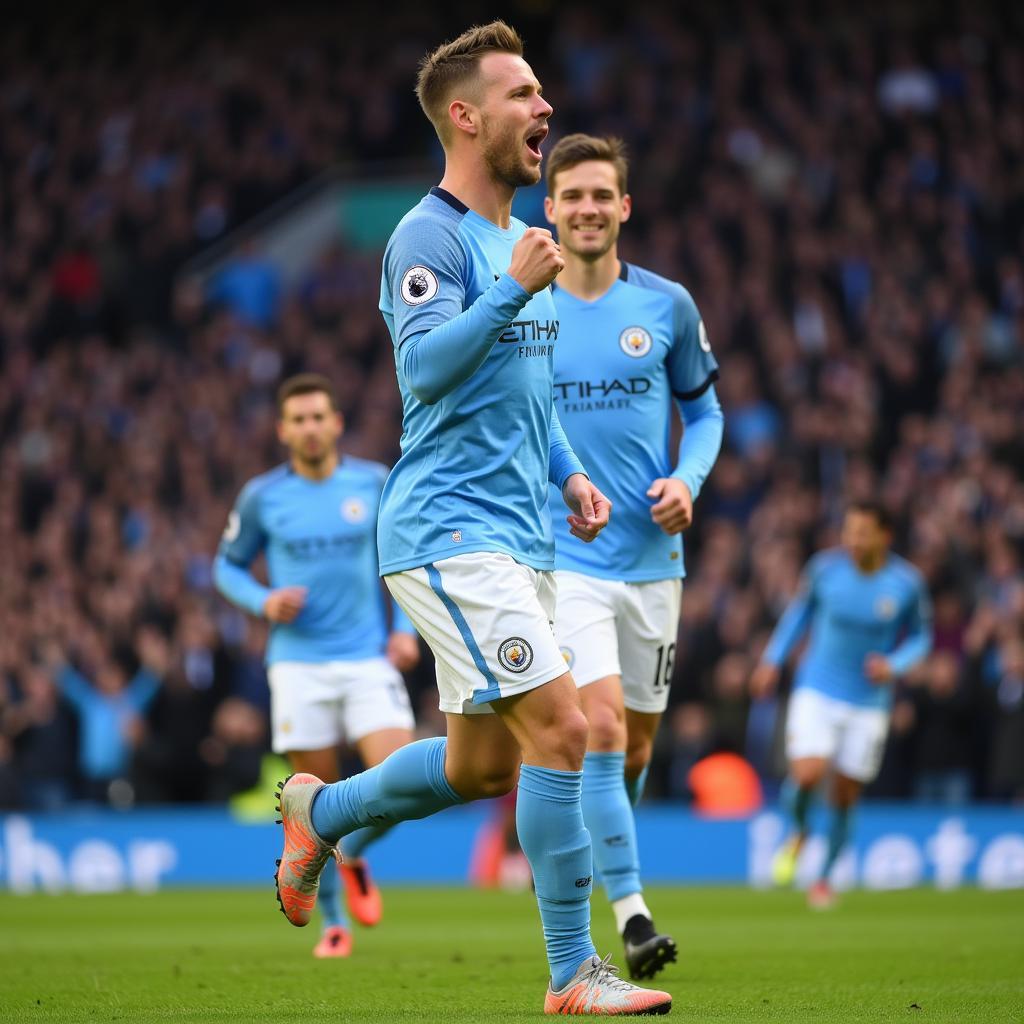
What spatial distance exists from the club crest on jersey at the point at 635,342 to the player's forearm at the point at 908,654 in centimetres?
568

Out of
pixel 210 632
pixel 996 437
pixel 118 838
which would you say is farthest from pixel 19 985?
pixel 996 437

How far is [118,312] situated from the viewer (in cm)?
2575

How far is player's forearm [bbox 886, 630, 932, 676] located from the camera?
12.5 meters

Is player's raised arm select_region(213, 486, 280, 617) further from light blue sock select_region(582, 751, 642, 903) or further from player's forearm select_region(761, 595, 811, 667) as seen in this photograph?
player's forearm select_region(761, 595, 811, 667)

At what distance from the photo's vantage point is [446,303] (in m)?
5.22

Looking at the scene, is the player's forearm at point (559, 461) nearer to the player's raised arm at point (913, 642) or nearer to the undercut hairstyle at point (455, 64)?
the undercut hairstyle at point (455, 64)

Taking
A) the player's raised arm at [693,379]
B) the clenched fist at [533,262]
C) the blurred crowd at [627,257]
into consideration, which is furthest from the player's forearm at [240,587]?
the blurred crowd at [627,257]

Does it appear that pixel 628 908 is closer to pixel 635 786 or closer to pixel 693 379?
pixel 635 786

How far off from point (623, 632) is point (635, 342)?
3.73ft

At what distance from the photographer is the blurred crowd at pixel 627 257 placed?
17.0 metres

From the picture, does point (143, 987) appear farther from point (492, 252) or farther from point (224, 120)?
point (224, 120)

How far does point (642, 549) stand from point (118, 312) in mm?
19512

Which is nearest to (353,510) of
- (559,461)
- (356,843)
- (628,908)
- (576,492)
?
(356,843)

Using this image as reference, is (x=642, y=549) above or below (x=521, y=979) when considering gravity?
above
